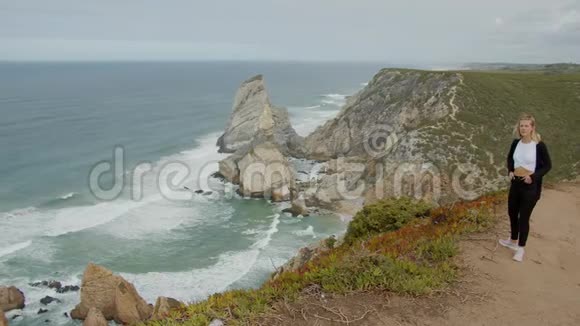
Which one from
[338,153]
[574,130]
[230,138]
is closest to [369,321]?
[574,130]

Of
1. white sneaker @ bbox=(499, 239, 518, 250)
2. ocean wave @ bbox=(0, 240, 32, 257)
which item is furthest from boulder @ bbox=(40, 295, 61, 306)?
white sneaker @ bbox=(499, 239, 518, 250)

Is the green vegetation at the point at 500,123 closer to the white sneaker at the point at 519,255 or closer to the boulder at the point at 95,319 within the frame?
the white sneaker at the point at 519,255

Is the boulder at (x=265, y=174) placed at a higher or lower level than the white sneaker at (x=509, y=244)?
lower

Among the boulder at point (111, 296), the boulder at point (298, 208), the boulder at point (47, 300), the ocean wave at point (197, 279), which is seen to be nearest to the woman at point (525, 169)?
the boulder at point (111, 296)

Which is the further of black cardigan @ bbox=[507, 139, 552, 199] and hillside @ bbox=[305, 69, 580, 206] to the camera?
hillside @ bbox=[305, 69, 580, 206]

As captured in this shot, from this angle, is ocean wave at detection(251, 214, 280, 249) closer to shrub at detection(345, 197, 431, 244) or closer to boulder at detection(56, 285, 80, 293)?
boulder at detection(56, 285, 80, 293)

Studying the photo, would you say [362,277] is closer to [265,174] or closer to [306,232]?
[306,232]

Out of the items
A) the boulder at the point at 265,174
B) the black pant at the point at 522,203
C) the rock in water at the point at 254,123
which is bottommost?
the boulder at the point at 265,174

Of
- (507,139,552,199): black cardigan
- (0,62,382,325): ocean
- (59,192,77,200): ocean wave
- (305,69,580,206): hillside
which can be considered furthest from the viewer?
(59,192,77,200): ocean wave
